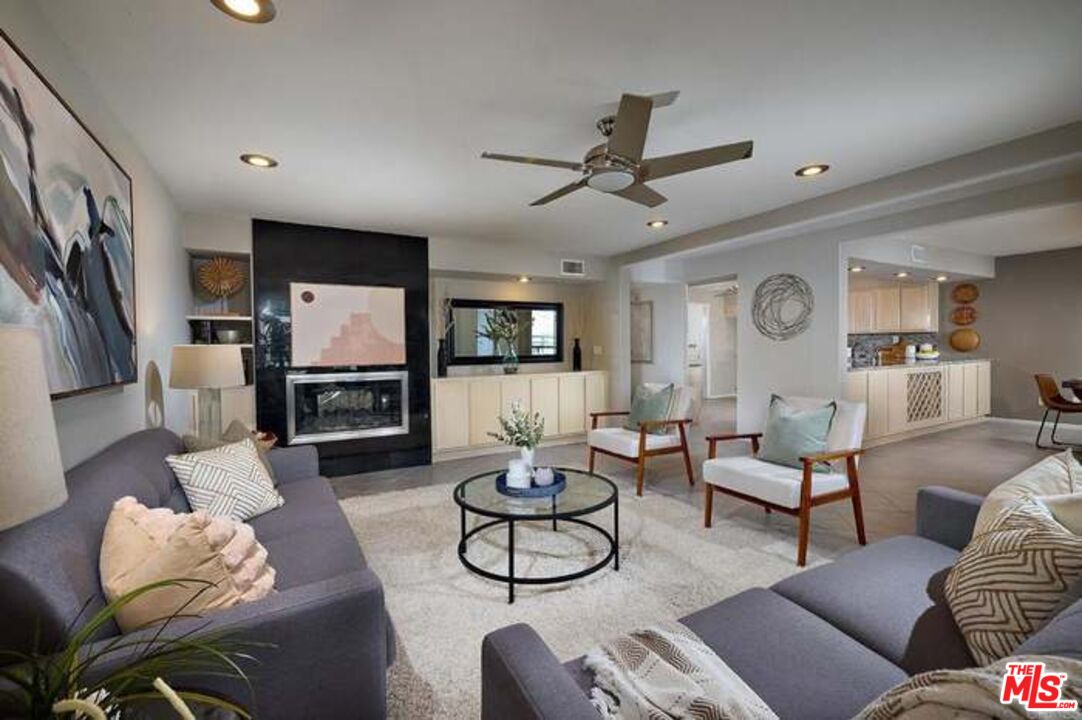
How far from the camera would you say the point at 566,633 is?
1.98 m

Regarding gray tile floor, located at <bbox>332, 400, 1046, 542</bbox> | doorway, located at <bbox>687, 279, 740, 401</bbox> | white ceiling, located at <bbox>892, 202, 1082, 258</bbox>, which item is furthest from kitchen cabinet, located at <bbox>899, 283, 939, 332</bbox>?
doorway, located at <bbox>687, 279, 740, 401</bbox>

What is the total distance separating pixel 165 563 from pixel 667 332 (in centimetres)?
634

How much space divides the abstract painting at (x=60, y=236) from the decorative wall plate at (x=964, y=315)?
A: 9872 millimetres

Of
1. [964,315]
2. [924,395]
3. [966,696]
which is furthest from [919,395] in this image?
[966,696]

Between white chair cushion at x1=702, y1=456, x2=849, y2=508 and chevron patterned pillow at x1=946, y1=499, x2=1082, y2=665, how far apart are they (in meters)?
1.48

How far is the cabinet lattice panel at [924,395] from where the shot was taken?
5738 millimetres

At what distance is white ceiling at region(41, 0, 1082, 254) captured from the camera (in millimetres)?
1604

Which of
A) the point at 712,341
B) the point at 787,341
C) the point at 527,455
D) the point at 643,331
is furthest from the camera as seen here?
the point at 712,341

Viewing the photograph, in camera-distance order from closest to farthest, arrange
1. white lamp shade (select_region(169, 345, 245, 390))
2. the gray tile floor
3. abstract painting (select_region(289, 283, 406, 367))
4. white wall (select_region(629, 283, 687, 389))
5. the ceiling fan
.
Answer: the ceiling fan, white lamp shade (select_region(169, 345, 245, 390)), the gray tile floor, abstract painting (select_region(289, 283, 406, 367)), white wall (select_region(629, 283, 687, 389))

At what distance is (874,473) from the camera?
434cm

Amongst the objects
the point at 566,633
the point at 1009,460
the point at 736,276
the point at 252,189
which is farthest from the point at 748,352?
the point at 252,189

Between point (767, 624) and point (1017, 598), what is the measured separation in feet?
1.85

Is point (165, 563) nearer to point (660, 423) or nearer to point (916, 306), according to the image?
point (660, 423)

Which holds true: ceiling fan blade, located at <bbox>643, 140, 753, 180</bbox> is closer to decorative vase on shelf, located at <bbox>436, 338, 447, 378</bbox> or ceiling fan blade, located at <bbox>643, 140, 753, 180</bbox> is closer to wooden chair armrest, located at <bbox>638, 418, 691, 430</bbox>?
wooden chair armrest, located at <bbox>638, 418, 691, 430</bbox>
